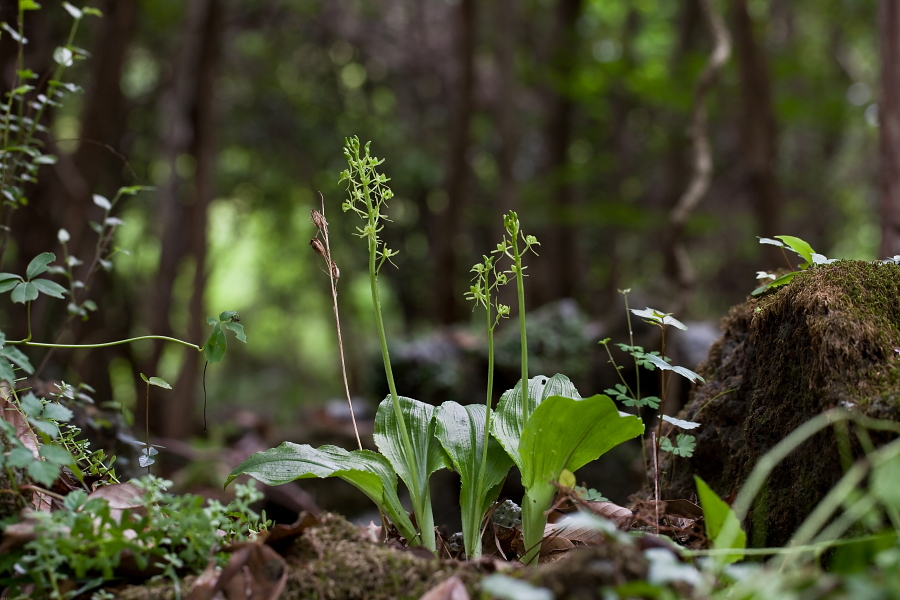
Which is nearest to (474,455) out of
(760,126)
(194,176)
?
(194,176)

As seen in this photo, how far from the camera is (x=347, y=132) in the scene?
11039 millimetres

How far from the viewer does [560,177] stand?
9.24 m

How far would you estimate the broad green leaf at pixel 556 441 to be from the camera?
1.41 metres

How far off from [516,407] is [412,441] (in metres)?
0.26

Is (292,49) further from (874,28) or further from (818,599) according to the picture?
(818,599)

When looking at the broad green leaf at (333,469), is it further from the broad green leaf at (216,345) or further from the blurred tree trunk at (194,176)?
the blurred tree trunk at (194,176)

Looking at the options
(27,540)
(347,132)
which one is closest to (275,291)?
(347,132)

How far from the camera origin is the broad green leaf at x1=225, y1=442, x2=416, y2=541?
4.69ft

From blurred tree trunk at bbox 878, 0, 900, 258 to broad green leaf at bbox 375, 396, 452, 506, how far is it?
3071 mm

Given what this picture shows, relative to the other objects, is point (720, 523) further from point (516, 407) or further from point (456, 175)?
point (456, 175)

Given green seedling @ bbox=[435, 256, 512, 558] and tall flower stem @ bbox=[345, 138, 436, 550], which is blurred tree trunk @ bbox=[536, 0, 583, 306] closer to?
green seedling @ bbox=[435, 256, 512, 558]

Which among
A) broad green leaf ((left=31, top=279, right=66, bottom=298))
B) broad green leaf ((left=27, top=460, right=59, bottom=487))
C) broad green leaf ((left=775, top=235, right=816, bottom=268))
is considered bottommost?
broad green leaf ((left=27, top=460, right=59, bottom=487))

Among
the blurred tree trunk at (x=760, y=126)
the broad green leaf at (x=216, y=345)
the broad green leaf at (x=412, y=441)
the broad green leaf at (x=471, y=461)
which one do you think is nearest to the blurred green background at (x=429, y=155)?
the blurred tree trunk at (x=760, y=126)

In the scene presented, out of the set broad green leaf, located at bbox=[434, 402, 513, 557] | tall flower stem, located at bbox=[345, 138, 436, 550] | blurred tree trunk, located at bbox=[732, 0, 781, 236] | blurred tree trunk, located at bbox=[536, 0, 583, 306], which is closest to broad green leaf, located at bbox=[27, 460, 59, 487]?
tall flower stem, located at bbox=[345, 138, 436, 550]
